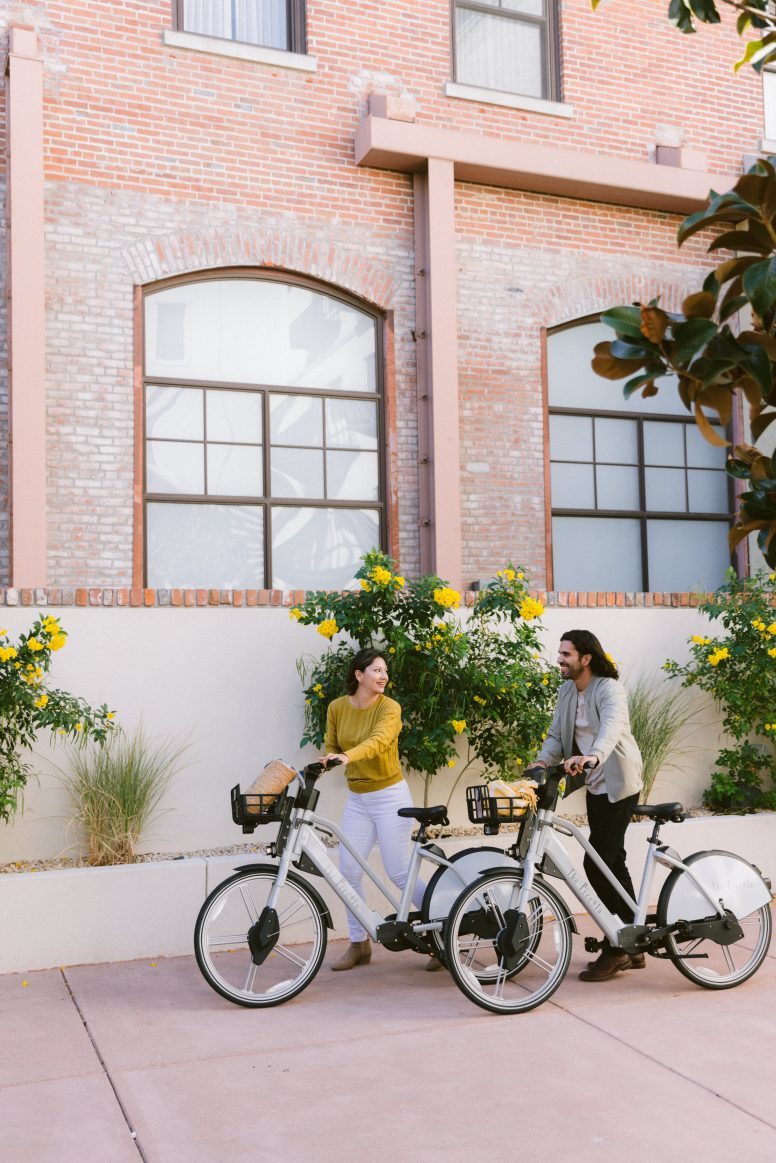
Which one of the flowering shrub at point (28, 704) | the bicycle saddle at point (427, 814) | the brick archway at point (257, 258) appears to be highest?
the brick archway at point (257, 258)

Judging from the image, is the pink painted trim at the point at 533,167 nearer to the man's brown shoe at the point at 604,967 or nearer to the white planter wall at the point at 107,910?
the white planter wall at the point at 107,910

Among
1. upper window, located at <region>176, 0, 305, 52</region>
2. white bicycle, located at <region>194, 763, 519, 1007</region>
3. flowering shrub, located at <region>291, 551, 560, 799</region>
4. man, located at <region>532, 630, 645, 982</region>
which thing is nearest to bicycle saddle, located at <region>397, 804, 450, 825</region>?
white bicycle, located at <region>194, 763, 519, 1007</region>

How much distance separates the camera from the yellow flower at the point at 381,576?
7.22m

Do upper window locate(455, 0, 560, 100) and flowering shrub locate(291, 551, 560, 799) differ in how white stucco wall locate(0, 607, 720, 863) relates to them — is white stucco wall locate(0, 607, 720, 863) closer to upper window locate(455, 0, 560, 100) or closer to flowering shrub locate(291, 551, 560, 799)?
flowering shrub locate(291, 551, 560, 799)

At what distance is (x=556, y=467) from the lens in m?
10.7

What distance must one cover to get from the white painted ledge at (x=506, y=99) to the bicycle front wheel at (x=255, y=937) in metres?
7.48

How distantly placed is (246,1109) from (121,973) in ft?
6.79

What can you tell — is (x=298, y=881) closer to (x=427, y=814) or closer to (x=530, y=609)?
(x=427, y=814)

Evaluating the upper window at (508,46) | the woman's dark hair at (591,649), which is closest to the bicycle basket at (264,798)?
the woman's dark hair at (591,649)

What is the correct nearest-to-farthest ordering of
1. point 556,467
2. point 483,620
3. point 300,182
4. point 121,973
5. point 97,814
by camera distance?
point 121,973
point 97,814
point 483,620
point 300,182
point 556,467

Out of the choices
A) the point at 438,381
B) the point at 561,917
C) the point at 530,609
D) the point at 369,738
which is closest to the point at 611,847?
the point at 561,917

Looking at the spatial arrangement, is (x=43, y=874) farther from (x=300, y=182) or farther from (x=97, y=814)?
(x=300, y=182)

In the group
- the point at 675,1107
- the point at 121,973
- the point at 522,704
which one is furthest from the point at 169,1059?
the point at 522,704

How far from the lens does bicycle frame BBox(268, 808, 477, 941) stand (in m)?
5.61
